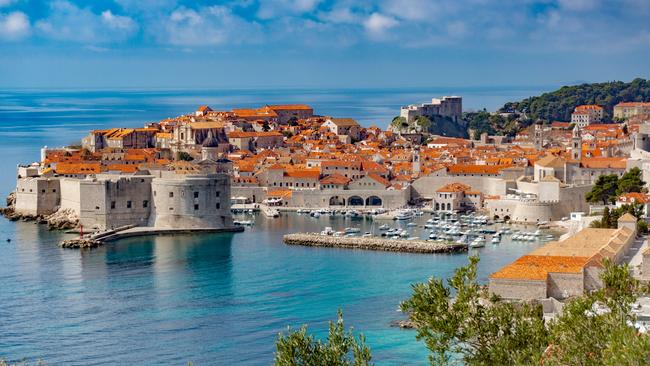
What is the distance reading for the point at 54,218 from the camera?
34.4 m

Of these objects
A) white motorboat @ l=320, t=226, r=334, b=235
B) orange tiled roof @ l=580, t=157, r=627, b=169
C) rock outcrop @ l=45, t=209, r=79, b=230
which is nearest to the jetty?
white motorboat @ l=320, t=226, r=334, b=235

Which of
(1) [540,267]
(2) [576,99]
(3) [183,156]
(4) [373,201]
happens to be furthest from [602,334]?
(2) [576,99]

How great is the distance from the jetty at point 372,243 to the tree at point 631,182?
7380 mm

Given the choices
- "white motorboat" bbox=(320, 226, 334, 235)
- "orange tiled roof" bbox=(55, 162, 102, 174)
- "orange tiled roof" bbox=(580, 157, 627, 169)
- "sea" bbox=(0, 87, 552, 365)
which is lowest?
"sea" bbox=(0, 87, 552, 365)

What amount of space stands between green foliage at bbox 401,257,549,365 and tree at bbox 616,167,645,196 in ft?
76.8

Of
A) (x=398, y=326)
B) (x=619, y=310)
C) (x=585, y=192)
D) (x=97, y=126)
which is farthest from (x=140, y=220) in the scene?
(x=97, y=126)

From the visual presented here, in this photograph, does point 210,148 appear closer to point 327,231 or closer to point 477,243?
point 327,231

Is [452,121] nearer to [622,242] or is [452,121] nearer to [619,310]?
[622,242]

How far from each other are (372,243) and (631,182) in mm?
8742

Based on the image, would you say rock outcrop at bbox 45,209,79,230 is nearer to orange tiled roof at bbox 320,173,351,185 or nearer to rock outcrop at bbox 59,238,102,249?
rock outcrop at bbox 59,238,102,249

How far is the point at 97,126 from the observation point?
84.6 m

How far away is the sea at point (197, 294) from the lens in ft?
62.2

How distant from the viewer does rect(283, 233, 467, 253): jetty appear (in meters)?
29.0

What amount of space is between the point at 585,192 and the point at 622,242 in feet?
40.8
